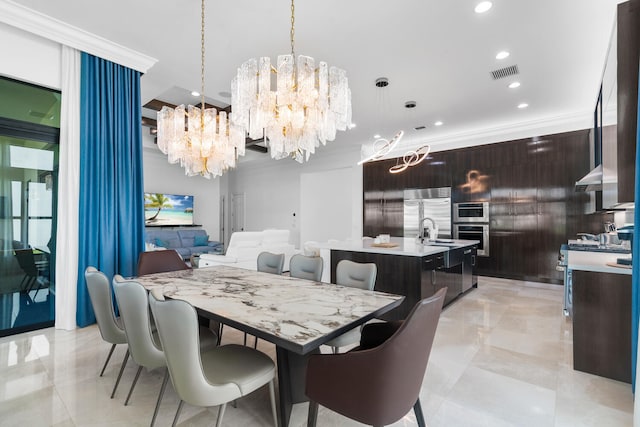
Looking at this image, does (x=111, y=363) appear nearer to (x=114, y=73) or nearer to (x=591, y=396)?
(x=114, y=73)

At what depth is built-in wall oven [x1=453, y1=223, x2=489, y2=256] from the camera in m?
6.01

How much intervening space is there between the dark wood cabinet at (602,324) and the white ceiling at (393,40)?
2396 mm

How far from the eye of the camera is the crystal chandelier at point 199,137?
2.96m

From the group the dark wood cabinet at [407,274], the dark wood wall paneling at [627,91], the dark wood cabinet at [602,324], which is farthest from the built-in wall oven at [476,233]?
the dark wood wall paneling at [627,91]

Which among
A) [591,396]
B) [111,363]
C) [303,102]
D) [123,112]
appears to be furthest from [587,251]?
[123,112]

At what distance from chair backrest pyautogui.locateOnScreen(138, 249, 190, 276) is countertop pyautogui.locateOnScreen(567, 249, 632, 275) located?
366 cm

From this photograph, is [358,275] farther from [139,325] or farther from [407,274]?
[139,325]

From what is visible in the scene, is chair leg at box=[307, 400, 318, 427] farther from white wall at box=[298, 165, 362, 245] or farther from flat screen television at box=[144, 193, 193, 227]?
flat screen television at box=[144, 193, 193, 227]

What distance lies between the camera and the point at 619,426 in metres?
1.74

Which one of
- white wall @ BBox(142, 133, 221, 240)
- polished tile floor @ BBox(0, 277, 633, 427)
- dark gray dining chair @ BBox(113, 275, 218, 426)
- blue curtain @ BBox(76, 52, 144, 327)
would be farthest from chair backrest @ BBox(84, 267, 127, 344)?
white wall @ BBox(142, 133, 221, 240)

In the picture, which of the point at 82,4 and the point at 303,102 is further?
the point at 82,4

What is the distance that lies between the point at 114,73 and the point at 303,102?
9.26ft

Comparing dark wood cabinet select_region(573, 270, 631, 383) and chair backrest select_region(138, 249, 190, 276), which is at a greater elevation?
chair backrest select_region(138, 249, 190, 276)

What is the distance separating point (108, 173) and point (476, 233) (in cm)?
625
